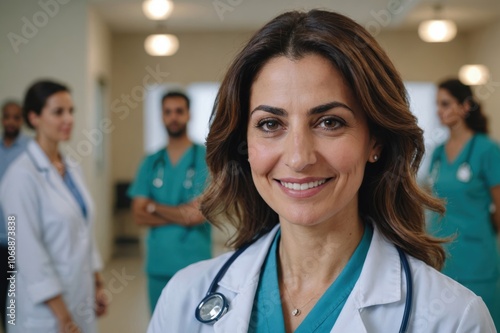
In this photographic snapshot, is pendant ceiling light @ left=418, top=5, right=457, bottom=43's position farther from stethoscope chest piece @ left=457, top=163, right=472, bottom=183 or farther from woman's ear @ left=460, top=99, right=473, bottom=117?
stethoscope chest piece @ left=457, top=163, right=472, bottom=183

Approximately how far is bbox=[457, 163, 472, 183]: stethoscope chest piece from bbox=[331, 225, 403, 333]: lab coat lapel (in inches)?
82.7

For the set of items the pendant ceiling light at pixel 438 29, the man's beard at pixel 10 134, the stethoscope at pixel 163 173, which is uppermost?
the pendant ceiling light at pixel 438 29

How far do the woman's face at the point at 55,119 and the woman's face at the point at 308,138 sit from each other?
1.81 metres

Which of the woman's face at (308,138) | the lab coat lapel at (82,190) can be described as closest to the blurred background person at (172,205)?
the lab coat lapel at (82,190)

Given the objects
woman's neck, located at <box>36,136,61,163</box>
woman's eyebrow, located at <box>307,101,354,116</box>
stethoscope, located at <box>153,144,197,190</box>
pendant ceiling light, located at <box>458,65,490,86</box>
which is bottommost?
stethoscope, located at <box>153,144,197,190</box>

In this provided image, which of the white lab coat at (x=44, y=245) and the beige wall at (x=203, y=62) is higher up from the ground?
the beige wall at (x=203, y=62)

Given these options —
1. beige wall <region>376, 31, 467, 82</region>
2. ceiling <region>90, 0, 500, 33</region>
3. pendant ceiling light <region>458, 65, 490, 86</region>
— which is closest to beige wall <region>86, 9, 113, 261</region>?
ceiling <region>90, 0, 500, 33</region>

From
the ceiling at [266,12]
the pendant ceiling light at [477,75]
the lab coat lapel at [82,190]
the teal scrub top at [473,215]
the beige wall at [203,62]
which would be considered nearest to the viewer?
the lab coat lapel at [82,190]

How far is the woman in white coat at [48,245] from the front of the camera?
99.0 inches

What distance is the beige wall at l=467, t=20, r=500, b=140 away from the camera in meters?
7.93

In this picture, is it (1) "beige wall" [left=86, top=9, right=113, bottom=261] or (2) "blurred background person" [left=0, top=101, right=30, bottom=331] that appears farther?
(1) "beige wall" [left=86, top=9, right=113, bottom=261]

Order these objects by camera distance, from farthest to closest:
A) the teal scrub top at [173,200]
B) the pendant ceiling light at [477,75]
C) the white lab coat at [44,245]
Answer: the pendant ceiling light at [477,75] < the teal scrub top at [173,200] < the white lab coat at [44,245]

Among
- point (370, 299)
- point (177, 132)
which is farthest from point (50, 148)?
point (370, 299)

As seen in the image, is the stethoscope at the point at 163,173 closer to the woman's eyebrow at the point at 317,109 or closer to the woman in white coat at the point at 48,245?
the woman in white coat at the point at 48,245
